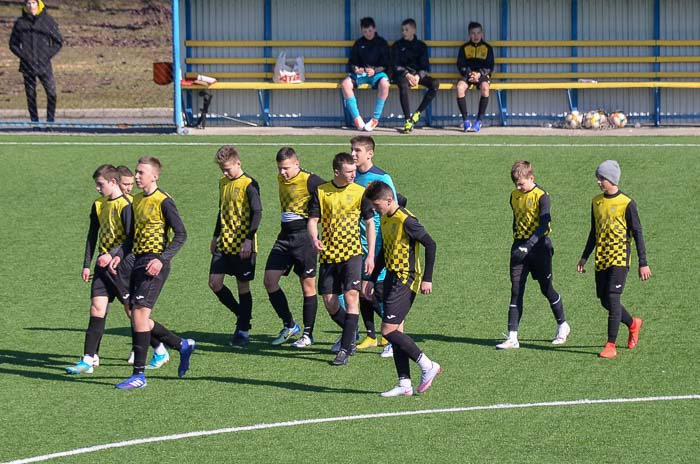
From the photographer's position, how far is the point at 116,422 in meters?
11.0

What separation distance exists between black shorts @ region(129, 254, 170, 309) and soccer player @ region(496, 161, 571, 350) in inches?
126

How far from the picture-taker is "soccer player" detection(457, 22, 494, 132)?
22781 millimetres

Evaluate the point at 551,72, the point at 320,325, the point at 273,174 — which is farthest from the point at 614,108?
the point at 320,325

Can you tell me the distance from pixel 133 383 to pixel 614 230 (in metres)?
4.32

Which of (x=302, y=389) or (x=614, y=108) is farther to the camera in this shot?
(x=614, y=108)

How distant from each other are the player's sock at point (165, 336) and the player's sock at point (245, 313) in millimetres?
1317

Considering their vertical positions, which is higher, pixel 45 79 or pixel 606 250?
pixel 45 79

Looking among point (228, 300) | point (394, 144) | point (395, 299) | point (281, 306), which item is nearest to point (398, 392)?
point (395, 299)

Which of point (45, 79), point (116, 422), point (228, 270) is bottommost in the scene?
point (116, 422)

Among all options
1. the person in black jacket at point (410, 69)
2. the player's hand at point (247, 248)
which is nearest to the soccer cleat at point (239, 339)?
the player's hand at point (247, 248)

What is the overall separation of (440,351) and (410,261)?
5.91 feet

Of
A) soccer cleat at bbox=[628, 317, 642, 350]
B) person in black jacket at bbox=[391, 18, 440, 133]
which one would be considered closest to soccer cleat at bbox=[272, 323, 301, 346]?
soccer cleat at bbox=[628, 317, 642, 350]

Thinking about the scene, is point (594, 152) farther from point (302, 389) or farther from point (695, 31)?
point (302, 389)

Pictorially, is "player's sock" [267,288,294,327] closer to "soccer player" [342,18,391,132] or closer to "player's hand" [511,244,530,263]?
"player's hand" [511,244,530,263]
